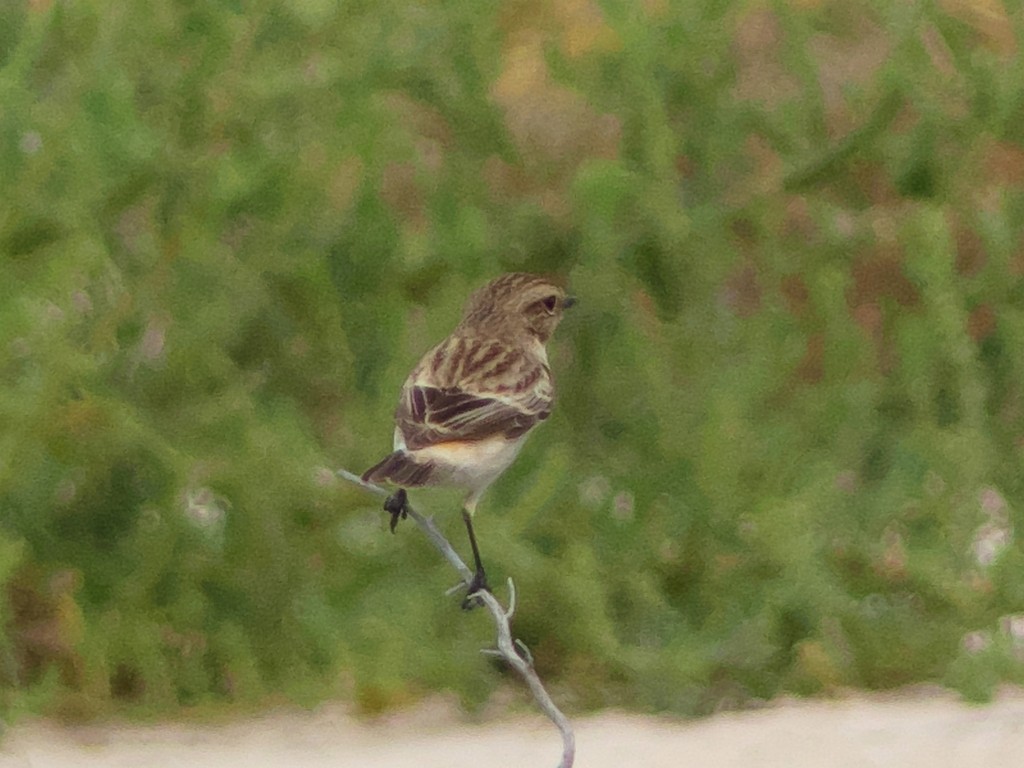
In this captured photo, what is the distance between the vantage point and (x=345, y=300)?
5.46 metres

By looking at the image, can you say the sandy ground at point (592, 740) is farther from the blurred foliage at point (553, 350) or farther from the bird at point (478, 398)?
the bird at point (478, 398)

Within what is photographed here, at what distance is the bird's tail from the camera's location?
3.30m

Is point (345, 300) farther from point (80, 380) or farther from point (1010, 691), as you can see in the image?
point (1010, 691)

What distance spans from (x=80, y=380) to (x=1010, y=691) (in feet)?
8.60

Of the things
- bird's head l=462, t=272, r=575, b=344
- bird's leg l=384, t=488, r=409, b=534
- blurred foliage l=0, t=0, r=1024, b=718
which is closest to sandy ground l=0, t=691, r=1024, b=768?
blurred foliage l=0, t=0, r=1024, b=718

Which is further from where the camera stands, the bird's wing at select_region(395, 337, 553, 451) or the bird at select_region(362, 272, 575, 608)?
the bird's wing at select_region(395, 337, 553, 451)

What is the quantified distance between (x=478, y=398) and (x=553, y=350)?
5.52 ft

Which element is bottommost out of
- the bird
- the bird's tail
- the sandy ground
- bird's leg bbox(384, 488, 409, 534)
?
the sandy ground

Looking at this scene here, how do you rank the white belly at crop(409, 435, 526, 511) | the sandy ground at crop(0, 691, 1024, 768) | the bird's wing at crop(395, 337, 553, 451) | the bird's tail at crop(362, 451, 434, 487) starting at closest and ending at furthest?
the bird's tail at crop(362, 451, 434, 487), the white belly at crop(409, 435, 526, 511), the bird's wing at crop(395, 337, 553, 451), the sandy ground at crop(0, 691, 1024, 768)

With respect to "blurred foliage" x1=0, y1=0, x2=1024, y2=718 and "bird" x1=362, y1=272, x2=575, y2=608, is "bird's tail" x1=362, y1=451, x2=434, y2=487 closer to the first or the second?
"bird" x1=362, y1=272, x2=575, y2=608

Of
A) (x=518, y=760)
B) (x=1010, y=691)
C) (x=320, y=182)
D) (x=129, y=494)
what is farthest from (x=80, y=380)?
(x=1010, y=691)

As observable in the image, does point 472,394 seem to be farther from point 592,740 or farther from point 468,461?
point 592,740

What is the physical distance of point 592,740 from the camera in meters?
3.98

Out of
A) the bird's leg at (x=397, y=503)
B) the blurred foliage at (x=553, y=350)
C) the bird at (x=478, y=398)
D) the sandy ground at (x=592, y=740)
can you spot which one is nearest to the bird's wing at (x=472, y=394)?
the bird at (x=478, y=398)
